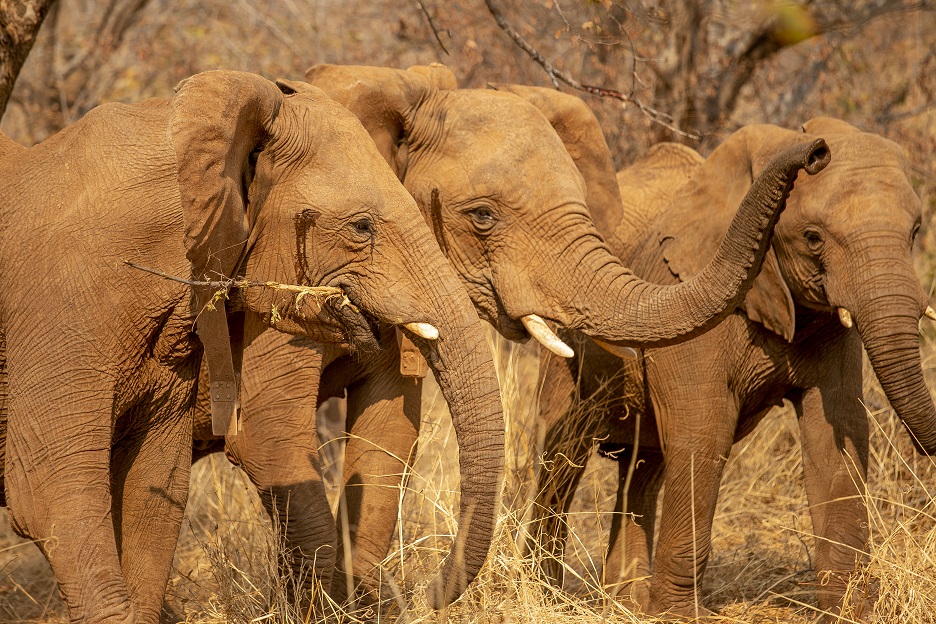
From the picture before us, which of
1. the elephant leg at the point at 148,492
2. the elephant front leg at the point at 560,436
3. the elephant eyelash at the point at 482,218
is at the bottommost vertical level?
the elephant front leg at the point at 560,436

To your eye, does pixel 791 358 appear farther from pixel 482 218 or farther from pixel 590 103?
pixel 590 103

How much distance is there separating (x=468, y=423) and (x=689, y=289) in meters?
1.37

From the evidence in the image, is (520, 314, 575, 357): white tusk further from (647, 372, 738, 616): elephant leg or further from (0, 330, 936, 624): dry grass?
(647, 372, 738, 616): elephant leg

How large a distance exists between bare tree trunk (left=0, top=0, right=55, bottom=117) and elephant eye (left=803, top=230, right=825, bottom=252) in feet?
10.8

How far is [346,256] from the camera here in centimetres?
405

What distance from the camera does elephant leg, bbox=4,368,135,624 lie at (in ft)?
12.3

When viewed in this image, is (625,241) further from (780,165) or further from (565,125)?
(780,165)

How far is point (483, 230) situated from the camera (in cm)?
518

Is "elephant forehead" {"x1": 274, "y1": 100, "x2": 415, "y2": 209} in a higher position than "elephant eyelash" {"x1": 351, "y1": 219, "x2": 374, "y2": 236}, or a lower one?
higher

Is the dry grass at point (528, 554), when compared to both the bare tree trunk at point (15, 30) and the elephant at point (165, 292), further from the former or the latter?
the bare tree trunk at point (15, 30)

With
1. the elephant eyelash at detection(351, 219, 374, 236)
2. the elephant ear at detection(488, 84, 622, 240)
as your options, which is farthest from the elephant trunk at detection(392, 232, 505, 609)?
the elephant ear at detection(488, 84, 622, 240)

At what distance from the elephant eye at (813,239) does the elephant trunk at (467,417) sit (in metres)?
1.91

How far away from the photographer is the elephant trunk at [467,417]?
12.8 feet

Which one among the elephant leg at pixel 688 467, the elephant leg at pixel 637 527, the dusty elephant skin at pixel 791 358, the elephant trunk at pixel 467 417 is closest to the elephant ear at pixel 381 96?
the elephant trunk at pixel 467 417
